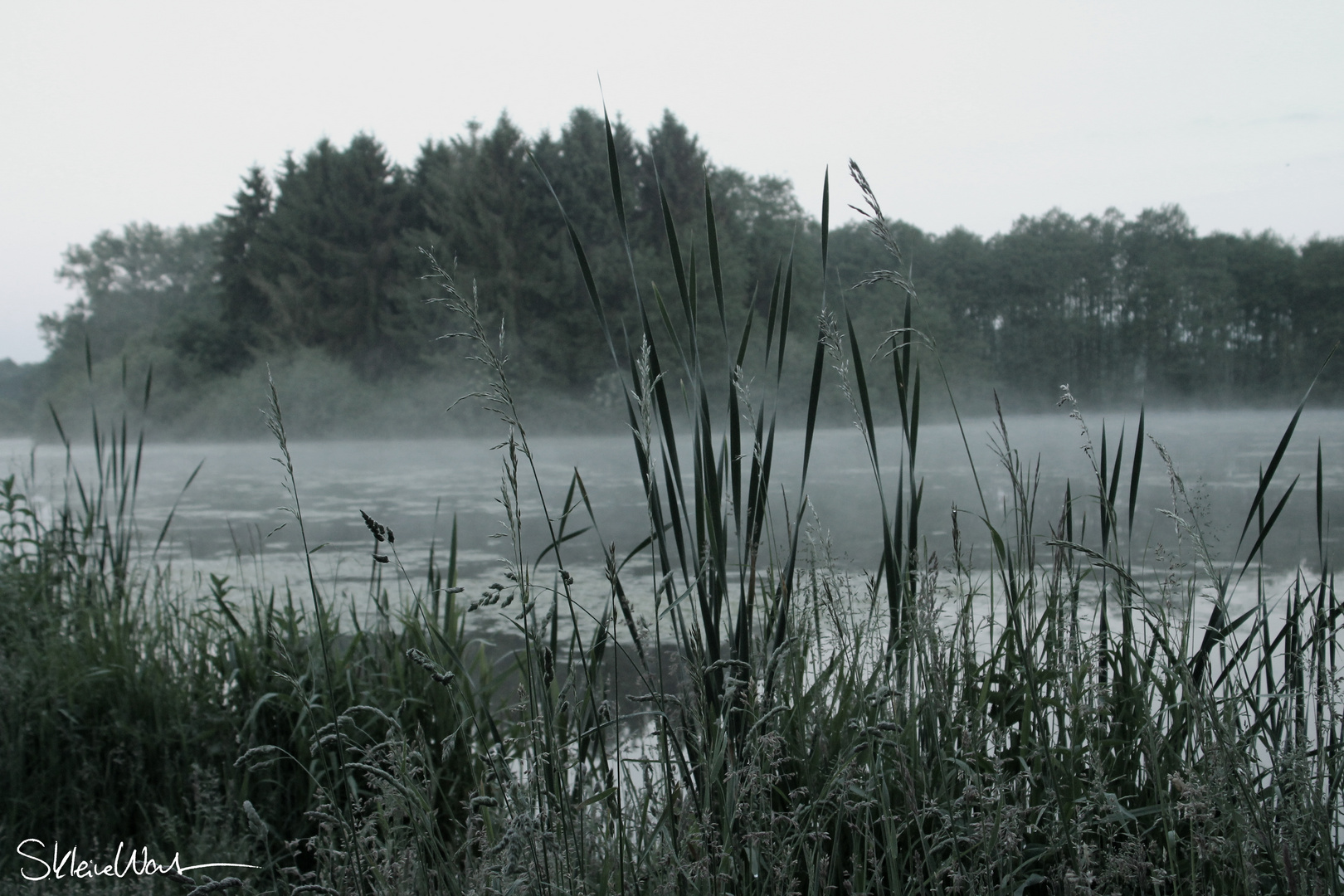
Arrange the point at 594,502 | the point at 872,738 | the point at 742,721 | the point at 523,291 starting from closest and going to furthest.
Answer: the point at 872,738
the point at 742,721
the point at 594,502
the point at 523,291

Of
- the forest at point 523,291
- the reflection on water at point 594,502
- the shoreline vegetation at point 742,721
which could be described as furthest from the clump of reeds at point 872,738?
the forest at point 523,291

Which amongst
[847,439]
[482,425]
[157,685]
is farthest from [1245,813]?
[482,425]

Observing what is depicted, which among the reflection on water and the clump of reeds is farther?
the reflection on water

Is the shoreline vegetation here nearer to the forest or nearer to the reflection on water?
the reflection on water

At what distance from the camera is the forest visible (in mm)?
15477

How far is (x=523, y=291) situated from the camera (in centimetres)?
2223

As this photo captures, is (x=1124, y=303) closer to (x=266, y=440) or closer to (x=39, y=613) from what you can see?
Result: (x=39, y=613)

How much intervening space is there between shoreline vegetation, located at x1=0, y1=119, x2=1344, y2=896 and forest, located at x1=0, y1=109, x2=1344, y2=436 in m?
14.1

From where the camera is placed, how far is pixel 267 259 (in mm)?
24922

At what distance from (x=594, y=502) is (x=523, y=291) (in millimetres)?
15538
